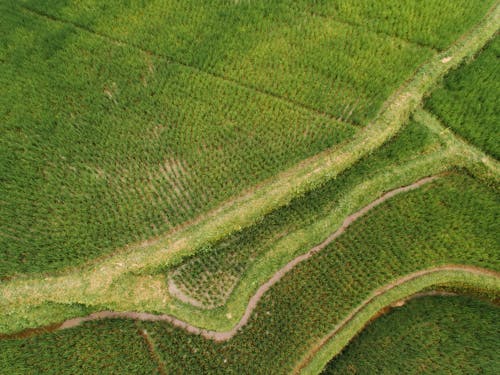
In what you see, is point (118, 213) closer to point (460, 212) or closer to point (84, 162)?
point (84, 162)

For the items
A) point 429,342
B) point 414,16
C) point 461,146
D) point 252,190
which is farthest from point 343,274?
point 414,16

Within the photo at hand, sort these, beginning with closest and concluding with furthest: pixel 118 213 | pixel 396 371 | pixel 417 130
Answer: pixel 396 371, pixel 118 213, pixel 417 130

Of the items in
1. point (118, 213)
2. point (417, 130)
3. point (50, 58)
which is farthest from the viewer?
point (50, 58)

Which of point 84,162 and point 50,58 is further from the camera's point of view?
point 50,58

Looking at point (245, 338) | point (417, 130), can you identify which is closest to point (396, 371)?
point (245, 338)

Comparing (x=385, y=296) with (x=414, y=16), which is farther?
(x=414, y=16)

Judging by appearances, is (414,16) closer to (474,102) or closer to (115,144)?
(474,102)
